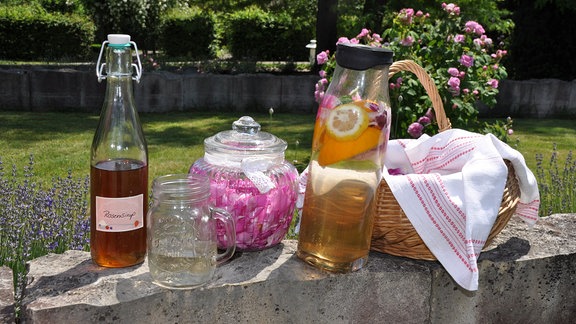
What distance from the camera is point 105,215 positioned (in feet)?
5.28

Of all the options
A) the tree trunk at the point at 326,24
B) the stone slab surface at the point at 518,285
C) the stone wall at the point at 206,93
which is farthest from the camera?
the tree trunk at the point at 326,24

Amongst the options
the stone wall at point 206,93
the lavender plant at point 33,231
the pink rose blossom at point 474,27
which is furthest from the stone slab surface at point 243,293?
the stone wall at point 206,93

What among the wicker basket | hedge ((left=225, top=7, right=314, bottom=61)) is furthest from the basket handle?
hedge ((left=225, top=7, right=314, bottom=61))

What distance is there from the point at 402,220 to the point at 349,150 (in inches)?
12.6

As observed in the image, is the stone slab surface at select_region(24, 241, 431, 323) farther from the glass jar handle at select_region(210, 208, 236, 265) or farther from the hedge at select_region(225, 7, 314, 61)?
the hedge at select_region(225, 7, 314, 61)

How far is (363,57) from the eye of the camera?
1.59 metres

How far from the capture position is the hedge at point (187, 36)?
15.4 m

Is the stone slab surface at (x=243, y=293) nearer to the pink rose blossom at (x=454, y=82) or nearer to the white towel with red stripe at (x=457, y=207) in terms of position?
the white towel with red stripe at (x=457, y=207)

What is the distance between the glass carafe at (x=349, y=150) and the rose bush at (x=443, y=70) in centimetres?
256

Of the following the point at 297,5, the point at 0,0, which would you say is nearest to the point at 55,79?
the point at 297,5

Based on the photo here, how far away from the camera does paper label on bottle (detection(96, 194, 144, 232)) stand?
63.1 inches

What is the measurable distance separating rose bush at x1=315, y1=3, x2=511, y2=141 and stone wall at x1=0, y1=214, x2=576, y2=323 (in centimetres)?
209

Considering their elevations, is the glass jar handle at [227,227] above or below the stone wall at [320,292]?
above

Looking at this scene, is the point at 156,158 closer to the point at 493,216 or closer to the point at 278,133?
the point at 278,133
